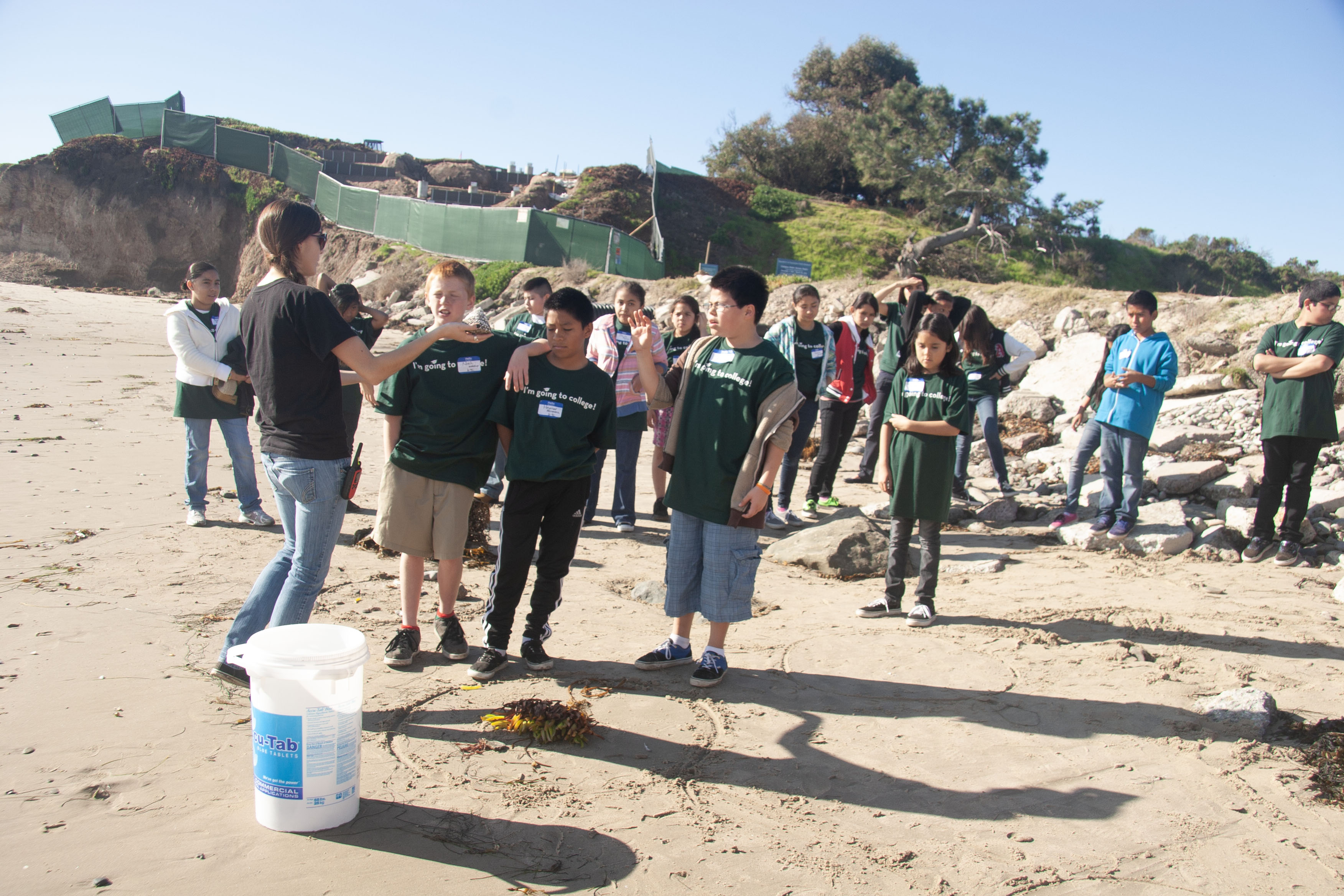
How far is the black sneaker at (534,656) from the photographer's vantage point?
419 centimetres

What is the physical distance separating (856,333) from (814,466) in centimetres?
135

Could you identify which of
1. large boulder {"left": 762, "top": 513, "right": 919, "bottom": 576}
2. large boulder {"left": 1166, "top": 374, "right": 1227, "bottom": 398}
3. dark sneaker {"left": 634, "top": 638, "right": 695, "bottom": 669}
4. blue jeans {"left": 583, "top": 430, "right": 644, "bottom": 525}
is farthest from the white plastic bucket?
large boulder {"left": 1166, "top": 374, "right": 1227, "bottom": 398}

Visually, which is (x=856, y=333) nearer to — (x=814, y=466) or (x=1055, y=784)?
(x=814, y=466)

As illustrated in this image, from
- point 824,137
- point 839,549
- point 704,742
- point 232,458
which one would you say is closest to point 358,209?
point 824,137

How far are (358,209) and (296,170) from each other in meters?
5.41

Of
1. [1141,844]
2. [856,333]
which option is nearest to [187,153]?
[856,333]

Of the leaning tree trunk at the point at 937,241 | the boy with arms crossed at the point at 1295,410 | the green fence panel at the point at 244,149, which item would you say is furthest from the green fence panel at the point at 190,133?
the boy with arms crossed at the point at 1295,410

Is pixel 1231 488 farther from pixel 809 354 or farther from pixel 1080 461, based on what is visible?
pixel 809 354

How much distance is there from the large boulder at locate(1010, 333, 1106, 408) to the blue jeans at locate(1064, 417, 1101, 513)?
166 inches

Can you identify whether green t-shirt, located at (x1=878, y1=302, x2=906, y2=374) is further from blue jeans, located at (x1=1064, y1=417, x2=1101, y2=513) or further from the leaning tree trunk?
the leaning tree trunk

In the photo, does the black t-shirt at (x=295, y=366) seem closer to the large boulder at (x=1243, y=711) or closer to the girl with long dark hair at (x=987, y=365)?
the large boulder at (x=1243, y=711)

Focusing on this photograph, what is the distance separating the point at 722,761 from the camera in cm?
340

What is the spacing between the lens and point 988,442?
8.06 m

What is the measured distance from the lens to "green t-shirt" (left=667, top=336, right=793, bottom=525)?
4.00 metres
